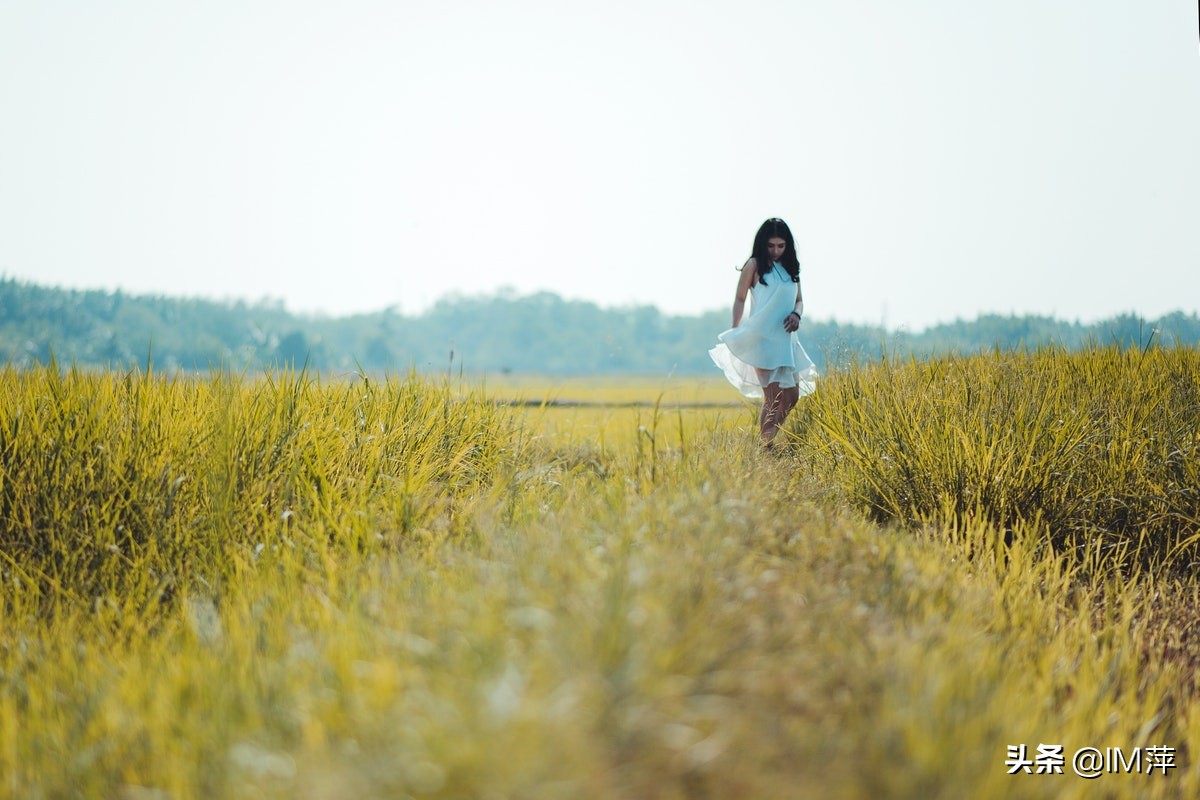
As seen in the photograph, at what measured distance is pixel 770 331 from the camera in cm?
775

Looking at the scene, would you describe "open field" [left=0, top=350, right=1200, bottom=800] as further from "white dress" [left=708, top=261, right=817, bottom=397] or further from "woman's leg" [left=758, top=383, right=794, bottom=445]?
"white dress" [left=708, top=261, right=817, bottom=397]

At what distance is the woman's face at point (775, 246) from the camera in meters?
7.92

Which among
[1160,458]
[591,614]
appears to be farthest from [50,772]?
[1160,458]

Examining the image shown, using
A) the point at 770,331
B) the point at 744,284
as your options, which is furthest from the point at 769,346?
the point at 744,284

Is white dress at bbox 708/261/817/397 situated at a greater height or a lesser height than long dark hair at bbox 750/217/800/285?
lesser

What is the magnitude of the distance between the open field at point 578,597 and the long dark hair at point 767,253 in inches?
67.4

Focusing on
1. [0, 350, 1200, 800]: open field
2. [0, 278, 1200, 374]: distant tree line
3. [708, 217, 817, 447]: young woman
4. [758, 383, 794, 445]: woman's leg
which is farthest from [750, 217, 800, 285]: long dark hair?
[0, 278, 1200, 374]: distant tree line

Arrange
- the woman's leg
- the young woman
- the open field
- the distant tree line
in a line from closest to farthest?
the open field
the woman's leg
the young woman
the distant tree line

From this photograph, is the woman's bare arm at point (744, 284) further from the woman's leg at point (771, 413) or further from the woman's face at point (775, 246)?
the woman's leg at point (771, 413)

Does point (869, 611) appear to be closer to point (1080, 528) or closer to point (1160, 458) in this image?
point (1080, 528)

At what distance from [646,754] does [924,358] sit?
6534mm

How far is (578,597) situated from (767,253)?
20.0ft

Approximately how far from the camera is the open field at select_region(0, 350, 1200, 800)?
72.7 inches

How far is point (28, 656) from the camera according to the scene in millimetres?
3107
